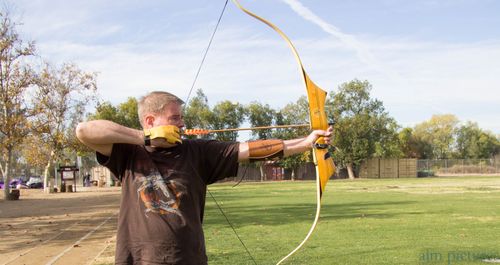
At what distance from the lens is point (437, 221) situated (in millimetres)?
13195

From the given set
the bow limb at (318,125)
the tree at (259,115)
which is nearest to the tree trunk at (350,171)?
the tree at (259,115)

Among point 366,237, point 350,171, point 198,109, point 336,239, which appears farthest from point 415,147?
point 336,239

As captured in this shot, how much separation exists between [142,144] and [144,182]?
0.22 metres

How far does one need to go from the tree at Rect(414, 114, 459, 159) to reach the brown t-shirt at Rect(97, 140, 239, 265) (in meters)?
104

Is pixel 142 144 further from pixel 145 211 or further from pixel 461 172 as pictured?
pixel 461 172

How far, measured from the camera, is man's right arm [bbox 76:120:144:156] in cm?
295

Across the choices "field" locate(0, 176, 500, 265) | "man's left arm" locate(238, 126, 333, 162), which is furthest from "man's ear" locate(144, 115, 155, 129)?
"field" locate(0, 176, 500, 265)

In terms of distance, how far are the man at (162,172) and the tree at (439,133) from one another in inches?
4092

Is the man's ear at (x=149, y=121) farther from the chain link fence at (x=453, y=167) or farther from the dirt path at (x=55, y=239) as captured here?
the chain link fence at (x=453, y=167)

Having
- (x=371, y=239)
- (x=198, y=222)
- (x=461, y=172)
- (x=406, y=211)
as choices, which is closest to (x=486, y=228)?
(x=371, y=239)

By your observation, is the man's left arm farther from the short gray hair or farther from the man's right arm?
the man's right arm

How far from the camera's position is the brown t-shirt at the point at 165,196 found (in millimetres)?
2865

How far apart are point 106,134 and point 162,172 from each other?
0.38 m

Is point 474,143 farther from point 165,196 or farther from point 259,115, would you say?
point 165,196
